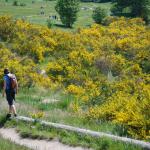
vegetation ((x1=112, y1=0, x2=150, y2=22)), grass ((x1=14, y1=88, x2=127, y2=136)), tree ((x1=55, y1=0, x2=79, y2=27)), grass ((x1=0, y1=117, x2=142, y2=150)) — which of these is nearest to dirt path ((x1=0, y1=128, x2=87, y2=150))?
grass ((x1=0, y1=117, x2=142, y2=150))

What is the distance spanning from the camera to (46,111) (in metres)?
18.0

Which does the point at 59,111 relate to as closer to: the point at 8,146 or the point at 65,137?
the point at 65,137

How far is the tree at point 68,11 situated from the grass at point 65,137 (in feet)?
138

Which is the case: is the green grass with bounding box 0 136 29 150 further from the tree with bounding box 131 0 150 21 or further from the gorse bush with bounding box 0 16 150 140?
the tree with bounding box 131 0 150 21

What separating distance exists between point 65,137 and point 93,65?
17.1 m

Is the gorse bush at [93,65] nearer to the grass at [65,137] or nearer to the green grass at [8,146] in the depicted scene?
the grass at [65,137]

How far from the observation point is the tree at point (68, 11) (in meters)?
57.6

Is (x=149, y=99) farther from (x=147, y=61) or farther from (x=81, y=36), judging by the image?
(x=81, y=36)

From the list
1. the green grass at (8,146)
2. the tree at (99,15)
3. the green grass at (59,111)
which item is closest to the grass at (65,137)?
the green grass at (59,111)

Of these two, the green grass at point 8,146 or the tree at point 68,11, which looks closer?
the green grass at point 8,146

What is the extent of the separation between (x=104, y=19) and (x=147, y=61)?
2502 centimetres

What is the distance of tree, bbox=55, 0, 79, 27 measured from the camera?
5756 cm

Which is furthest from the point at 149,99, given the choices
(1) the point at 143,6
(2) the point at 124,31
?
(1) the point at 143,6

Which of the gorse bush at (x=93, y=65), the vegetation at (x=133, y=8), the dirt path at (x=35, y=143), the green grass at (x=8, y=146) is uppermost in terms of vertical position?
the green grass at (x=8, y=146)
